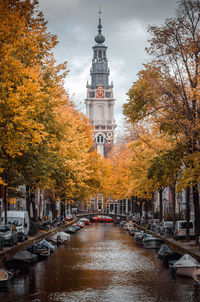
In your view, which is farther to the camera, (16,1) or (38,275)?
(16,1)

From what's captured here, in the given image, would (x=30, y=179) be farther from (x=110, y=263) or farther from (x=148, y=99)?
(x=148, y=99)

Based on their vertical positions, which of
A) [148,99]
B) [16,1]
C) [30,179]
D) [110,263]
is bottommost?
[110,263]

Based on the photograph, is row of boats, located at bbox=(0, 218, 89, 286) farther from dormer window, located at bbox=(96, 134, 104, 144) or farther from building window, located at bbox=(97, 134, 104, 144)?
building window, located at bbox=(97, 134, 104, 144)

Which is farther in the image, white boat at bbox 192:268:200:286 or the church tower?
the church tower

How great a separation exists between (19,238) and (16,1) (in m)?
15.4

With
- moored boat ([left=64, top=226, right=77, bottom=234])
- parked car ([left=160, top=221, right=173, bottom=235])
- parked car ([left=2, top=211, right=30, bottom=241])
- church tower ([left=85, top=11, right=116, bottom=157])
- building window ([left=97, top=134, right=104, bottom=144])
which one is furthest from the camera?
church tower ([left=85, top=11, right=116, bottom=157])

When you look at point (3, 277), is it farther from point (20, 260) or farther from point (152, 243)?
point (152, 243)

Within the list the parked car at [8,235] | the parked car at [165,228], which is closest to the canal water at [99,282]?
the parked car at [8,235]

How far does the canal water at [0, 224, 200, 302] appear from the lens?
49.7ft

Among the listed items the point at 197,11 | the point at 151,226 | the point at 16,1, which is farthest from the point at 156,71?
the point at 151,226

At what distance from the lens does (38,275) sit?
64.7ft

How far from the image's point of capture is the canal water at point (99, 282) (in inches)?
596

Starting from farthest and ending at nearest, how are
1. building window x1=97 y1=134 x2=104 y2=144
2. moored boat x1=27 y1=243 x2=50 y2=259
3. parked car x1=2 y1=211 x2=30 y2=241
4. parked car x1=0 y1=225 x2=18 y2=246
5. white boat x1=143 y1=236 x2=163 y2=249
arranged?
building window x1=97 y1=134 x2=104 y2=144 → white boat x1=143 y1=236 x2=163 y2=249 → parked car x1=2 y1=211 x2=30 y2=241 → parked car x1=0 y1=225 x2=18 y2=246 → moored boat x1=27 y1=243 x2=50 y2=259

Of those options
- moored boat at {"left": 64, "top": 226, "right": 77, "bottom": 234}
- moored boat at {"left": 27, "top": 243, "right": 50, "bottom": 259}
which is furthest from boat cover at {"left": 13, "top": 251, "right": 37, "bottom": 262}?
moored boat at {"left": 64, "top": 226, "right": 77, "bottom": 234}
